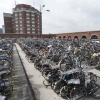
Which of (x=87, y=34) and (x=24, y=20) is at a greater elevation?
(x=24, y=20)

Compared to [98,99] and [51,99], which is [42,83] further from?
[98,99]

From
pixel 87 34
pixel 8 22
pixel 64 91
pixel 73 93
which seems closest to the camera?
pixel 73 93

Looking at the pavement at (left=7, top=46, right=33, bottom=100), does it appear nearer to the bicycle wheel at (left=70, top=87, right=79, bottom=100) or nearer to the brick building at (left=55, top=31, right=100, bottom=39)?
the bicycle wheel at (left=70, top=87, right=79, bottom=100)

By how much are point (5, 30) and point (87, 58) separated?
222 feet

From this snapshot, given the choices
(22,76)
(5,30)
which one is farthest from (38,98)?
(5,30)

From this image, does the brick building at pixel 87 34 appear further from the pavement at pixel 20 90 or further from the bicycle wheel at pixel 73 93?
the bicycle wheel at pixel 73 93

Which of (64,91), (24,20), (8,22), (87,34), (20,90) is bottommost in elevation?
(20,90)

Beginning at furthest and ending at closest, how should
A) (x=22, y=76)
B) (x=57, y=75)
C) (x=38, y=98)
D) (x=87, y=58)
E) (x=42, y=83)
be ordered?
1. (x=87, y=58)
2. (x=22, y=76)
3. (x=42, y=83)
4. (x=57, y=75)
5. (x=38, y=98)

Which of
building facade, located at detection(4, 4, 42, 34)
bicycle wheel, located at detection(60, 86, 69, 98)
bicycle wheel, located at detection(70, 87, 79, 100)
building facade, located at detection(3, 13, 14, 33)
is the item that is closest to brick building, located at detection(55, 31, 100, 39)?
building facade, located at detection(4, 4, 42, 34)

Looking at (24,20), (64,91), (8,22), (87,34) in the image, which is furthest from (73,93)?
(8,22)

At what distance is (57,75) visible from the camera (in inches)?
243

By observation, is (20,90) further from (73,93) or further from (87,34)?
(87,34)

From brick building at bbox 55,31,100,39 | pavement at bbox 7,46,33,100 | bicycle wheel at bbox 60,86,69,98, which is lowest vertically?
pavement at bbox 7,46,33,100

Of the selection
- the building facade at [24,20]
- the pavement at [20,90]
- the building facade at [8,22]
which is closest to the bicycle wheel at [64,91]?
the pavement at [20,90]
